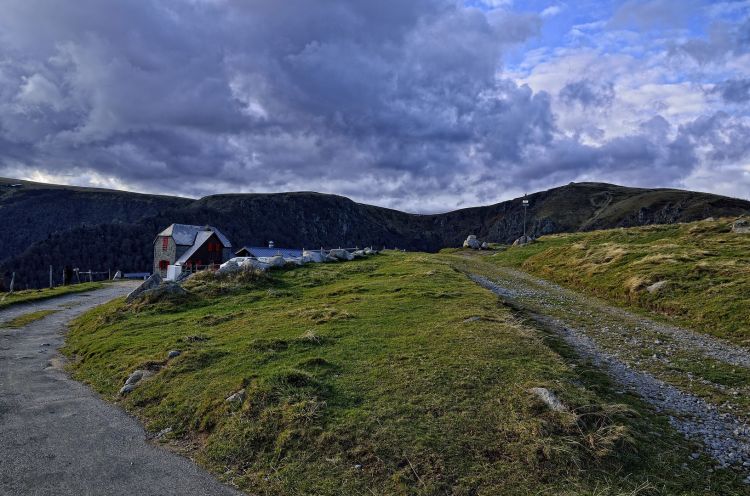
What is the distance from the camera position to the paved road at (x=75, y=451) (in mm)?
9164

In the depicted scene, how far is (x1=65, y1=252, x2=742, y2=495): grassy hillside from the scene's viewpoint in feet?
28.2

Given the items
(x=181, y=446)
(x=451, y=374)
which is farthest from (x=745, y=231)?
(x=181, y=446)

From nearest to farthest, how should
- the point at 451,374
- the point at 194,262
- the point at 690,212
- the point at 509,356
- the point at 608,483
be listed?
1. the point at 608,483
2. the point at 451,374
3. the point at 509,356
4. the point at 194,262
5. the point at 690,212

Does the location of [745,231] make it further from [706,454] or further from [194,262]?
[194,262]

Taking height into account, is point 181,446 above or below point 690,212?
below

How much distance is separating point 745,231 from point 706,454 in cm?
3877

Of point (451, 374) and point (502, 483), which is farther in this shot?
point (451, 374)

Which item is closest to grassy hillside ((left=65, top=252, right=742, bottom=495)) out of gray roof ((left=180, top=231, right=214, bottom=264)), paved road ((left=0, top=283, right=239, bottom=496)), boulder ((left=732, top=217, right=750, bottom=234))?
paved road ((left=0, top=283, right=239, bottom=496))

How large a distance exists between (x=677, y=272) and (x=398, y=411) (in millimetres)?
23352

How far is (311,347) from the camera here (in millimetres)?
16453

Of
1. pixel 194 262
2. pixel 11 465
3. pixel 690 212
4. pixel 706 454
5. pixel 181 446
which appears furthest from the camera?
pixel 690 212

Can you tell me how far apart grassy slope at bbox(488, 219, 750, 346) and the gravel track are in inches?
65.3

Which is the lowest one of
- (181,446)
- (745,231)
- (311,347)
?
(181,446)

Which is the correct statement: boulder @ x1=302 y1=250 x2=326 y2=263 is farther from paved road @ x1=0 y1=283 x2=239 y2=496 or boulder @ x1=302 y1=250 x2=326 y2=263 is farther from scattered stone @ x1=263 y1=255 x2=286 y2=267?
paved road @ x1=0 y1=283 x2=239 y2=496
